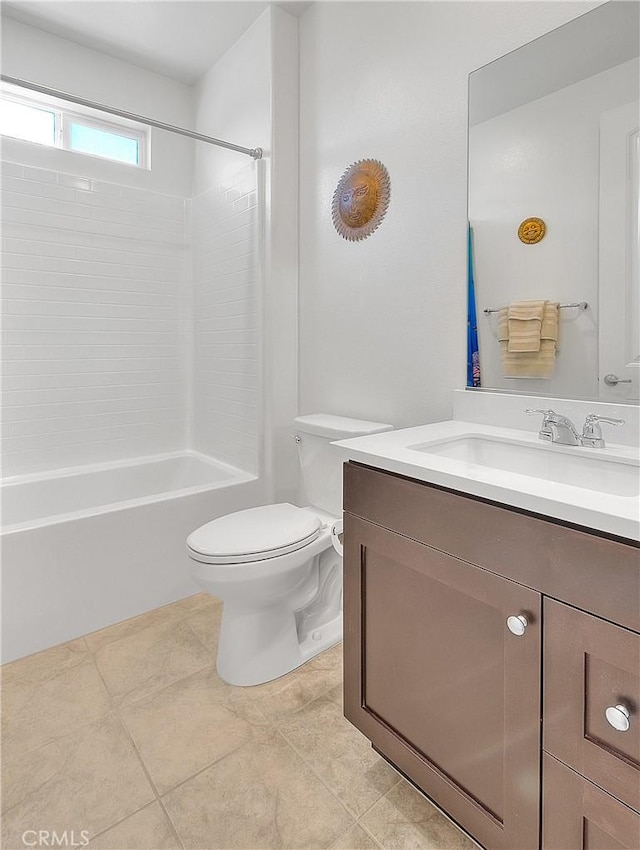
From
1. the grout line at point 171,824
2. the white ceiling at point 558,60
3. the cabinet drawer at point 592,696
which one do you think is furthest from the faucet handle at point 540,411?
the grout line at point 171,824

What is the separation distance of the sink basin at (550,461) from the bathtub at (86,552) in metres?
1.31

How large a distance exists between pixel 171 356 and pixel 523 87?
222cm

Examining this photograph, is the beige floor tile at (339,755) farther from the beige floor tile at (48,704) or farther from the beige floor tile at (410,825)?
the beige floor tile at (48,704)

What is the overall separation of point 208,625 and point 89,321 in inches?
67.4

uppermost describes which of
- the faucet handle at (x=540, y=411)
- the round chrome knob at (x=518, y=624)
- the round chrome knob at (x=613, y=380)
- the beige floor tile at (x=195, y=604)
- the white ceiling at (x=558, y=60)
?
the white ceiling at (x=558, y=60)

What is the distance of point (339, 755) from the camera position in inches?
53.9

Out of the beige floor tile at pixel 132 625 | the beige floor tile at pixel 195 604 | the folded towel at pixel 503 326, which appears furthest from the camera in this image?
the beige floor tile at pixel 195 604

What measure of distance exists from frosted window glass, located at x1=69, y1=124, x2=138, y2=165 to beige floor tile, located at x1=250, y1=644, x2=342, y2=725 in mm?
2728

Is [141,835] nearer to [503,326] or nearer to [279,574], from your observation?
[279,574]

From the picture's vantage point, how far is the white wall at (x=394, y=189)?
1.64 metres

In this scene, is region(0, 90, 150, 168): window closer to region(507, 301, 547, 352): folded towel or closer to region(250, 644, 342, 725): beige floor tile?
region(507, 301, 547, 352): folded towel

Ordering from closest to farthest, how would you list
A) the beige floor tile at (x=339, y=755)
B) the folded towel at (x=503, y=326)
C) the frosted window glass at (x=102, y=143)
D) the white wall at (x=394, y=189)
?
the beige floor tile at (x=339, y=755), the folded towel at (x=503, y=326), the white wall at (x=394, y=189), the frosted window glass at (x=102, y=143)

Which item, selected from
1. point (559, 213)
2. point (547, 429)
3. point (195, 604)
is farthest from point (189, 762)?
point (559, 213)

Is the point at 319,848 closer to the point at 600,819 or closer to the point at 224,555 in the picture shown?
the point at 600,819
